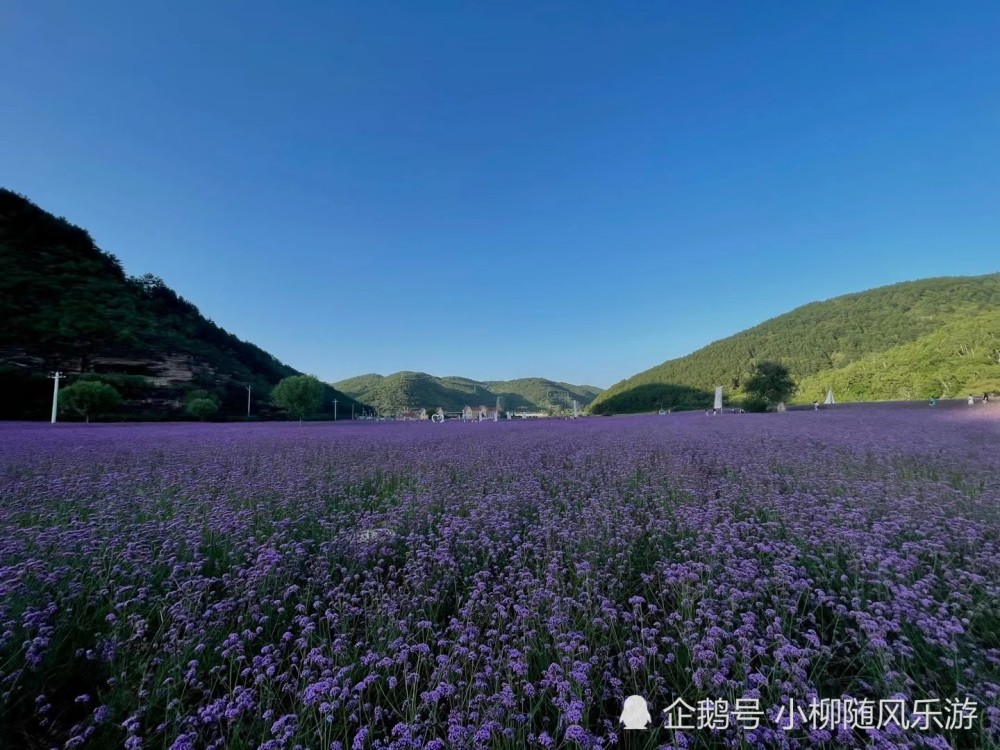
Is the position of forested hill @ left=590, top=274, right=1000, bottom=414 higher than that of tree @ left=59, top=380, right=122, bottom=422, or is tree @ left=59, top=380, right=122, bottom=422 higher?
forested hill @ left=590, top=274, right=1000, bottom=414

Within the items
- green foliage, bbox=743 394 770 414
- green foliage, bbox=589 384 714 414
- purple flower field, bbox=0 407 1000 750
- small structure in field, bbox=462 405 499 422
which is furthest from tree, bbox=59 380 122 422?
green foliage, bbox=589 384 714 414

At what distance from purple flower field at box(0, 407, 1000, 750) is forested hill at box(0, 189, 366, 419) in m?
27.5

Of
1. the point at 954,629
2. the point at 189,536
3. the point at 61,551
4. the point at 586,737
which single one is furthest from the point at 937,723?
the point at 61,551

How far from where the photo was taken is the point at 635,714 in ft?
4.58

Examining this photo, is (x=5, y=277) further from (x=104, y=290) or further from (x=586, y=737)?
(x=586, y=737)

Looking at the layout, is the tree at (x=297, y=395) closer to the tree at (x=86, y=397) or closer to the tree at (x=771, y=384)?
the tree at (x=86, y=397)

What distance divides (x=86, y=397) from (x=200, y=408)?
6.63 m

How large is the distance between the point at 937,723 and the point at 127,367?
37.7 m

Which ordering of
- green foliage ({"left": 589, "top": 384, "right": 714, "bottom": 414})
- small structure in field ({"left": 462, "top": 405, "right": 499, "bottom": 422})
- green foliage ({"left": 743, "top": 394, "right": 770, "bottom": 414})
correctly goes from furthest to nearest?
green foliage ({"left": 589, "top": 384, "right": 714, "bottom": 414})
small structure in field ({"left": 462, "top": 405, "right": 499, "bottom": 422})
green foliage ({"left": 743, "top": 394, "right": 770, "bottom": 414})

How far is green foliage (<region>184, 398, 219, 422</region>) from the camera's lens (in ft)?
86.5

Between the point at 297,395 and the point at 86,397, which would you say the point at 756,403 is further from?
the point at 86,397

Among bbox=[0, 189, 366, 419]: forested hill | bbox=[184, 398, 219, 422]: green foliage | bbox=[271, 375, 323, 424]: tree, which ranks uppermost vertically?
bbox=[0, 189, 366, 419]: forested hill

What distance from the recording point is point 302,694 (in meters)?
1.38

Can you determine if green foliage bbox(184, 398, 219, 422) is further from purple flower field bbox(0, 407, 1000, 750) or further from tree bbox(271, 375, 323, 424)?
purple flower field bbox(0, 407, 1000, 750)
